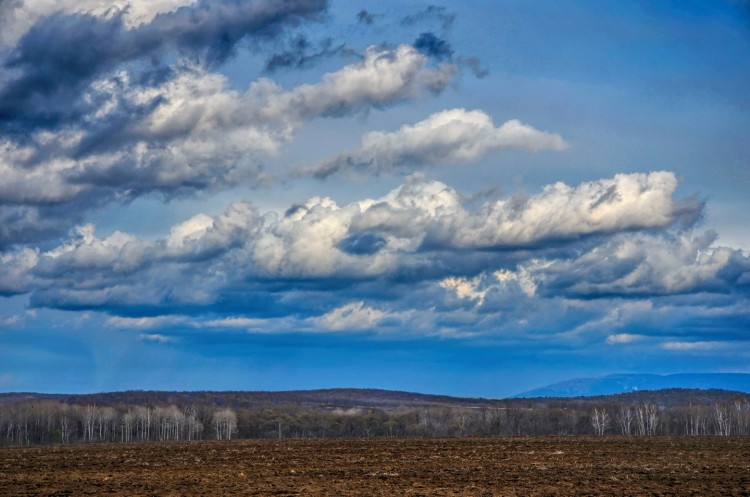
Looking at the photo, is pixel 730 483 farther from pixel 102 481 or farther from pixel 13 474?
pixel 13 474

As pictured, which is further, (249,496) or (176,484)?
(176,484)

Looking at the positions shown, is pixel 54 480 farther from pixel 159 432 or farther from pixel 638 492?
pixel 159 432

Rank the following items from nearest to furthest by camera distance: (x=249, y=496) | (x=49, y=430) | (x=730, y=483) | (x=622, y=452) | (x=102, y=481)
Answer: (x=249, y=496)
(x=730, y=483)
(x=102, y=481)
(x=622, y=452)
(x=49, y=430)

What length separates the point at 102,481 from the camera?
4488 centimetres

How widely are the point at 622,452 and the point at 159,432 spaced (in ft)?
488

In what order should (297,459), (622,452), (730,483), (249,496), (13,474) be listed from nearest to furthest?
(249,496), (730,483), (13,474), (297,459), (622,452)

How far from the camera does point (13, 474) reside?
5153cm

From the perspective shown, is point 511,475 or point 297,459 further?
point 297,459

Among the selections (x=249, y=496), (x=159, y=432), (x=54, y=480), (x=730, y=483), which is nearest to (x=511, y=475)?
(x=730, y=483)

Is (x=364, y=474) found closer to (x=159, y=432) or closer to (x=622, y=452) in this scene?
(x=622, y=452)

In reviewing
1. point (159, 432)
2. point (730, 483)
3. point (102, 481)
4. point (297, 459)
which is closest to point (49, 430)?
point (159, 432)

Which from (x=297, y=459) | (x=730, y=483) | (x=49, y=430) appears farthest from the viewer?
(x=49, y=430)

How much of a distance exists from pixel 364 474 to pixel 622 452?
94.6 ft

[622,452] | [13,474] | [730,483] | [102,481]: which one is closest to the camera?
[730,483]
